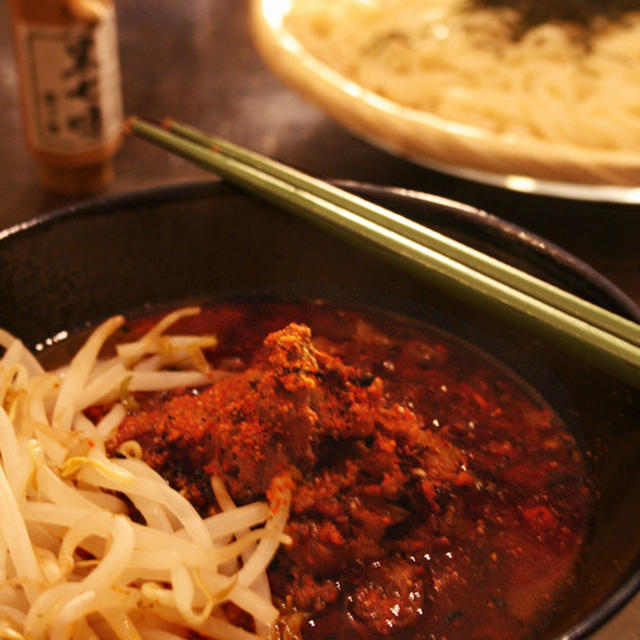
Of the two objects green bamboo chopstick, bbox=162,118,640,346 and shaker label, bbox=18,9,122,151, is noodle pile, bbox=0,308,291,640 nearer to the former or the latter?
green bamboo chopstick, bbox=162,118,640,346

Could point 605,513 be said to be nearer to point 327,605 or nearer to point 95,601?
point 327,605

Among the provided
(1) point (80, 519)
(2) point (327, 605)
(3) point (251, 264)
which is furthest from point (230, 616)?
(3) point (251, 264)

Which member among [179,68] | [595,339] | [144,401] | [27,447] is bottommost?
[179,68]

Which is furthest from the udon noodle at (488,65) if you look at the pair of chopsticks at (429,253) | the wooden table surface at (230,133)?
the pair of chopsticks at (429,253)

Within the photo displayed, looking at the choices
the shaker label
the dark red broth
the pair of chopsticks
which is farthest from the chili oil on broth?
the shaker label

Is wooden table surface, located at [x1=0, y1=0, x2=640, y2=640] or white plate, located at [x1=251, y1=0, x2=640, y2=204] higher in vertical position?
white plate, located at [x1=251, y1=0, x2=640, y2=204]
